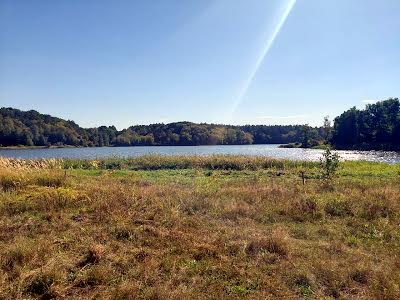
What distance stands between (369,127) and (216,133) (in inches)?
2997

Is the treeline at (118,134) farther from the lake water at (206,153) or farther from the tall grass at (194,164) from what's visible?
the tall grass at (194,164)

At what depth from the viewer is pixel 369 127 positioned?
4018 inches

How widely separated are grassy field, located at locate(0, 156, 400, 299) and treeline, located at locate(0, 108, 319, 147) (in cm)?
11695

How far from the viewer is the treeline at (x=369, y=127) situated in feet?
313

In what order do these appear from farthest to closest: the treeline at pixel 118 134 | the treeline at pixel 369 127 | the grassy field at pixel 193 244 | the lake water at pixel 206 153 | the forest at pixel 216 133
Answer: the treeline at pixel 118 134 → the forest at pixel 216 133 → the treeline at pixel 369 127 → the lake water at pixel 206 153 → the grassy field at pixel 193 244

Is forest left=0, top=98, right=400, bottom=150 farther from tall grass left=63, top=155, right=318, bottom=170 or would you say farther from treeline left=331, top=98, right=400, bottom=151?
tall grass left=63, top=155, right=318, bottom=170

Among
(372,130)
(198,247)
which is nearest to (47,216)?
(198,247)

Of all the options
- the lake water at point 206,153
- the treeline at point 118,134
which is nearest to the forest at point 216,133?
the treeline at point 118,134

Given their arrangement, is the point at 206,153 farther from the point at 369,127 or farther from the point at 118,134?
the point at 118,134

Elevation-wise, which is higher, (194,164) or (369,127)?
(369,127)

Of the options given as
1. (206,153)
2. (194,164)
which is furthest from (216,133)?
(194,164)

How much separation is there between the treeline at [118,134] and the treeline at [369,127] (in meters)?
19.3

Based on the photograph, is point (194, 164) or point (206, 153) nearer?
point (194, 164)

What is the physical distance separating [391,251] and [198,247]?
4.15 metres
